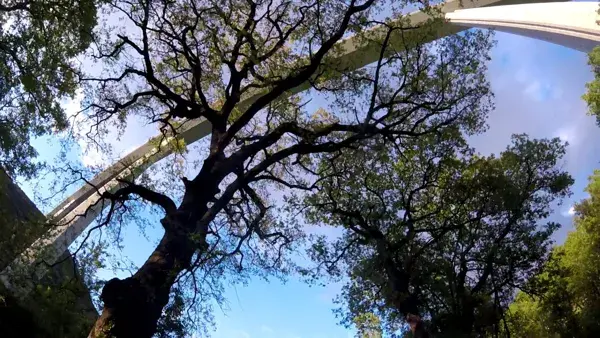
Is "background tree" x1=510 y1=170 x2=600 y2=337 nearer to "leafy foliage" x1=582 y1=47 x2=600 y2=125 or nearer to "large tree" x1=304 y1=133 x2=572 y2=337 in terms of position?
"large tree" x1=304 y1=133 x2=572 y2=337

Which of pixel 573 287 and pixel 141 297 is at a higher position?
pixel 573 287

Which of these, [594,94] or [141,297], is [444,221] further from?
[141,297]

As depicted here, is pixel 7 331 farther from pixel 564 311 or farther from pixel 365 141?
pixel 564 311

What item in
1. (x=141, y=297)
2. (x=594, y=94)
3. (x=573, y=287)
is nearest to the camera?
(x=141, y=297)

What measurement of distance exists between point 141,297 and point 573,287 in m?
14.0

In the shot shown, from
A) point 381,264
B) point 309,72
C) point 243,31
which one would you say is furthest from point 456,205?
point 243,31

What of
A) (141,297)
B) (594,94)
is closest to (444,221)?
(594,94)

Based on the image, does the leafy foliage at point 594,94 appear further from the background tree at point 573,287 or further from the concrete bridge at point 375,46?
the background tree at point 573,287

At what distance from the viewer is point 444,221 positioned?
13.0 metres

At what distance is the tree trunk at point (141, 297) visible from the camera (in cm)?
602

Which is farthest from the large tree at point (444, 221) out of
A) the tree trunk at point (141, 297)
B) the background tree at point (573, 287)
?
the tree trunk at point (141, 297)

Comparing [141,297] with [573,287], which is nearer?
[141,297]

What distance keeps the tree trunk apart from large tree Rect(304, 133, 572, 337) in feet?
17.8

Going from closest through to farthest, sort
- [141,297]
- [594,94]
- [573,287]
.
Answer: [141,297] → [594,94] → [573,287]
